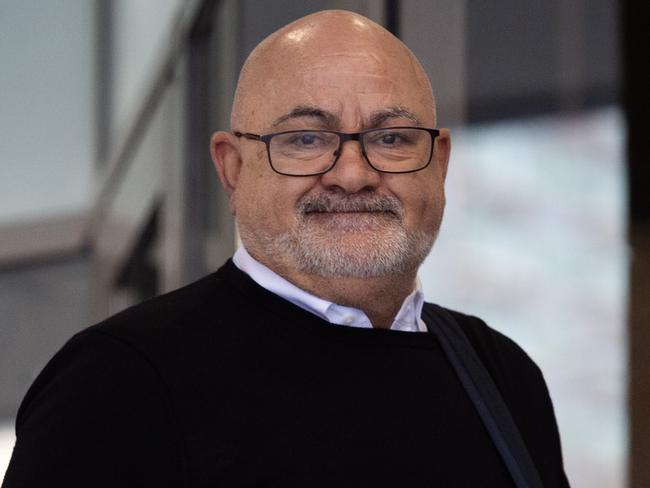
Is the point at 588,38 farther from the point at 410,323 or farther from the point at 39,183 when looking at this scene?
the point at 410,323

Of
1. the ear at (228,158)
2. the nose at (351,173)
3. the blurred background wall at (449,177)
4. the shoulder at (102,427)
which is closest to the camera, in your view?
Result: the shoulder at (102,427)

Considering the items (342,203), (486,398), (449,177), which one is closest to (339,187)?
(342,203)

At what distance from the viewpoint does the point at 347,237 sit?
1.66m

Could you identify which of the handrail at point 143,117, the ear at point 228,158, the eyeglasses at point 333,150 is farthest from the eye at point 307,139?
the handrail at point 143,117

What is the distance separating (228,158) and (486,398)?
20.6 inches

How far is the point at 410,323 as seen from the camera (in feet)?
5.80

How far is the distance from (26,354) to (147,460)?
1634 mm

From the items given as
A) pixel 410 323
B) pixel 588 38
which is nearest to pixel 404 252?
pixel 410 323

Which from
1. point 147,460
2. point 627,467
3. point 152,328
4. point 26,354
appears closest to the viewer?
point 147,460

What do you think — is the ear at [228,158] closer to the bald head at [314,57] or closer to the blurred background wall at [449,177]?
the bald head at [314,57]

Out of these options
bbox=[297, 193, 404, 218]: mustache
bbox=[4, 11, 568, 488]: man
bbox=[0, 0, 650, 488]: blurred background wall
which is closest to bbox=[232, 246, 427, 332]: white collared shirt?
bbox=[4, 11, 568, 488]: man

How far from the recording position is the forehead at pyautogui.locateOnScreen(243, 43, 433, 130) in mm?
1677

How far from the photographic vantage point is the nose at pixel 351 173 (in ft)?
Answer: 5.34

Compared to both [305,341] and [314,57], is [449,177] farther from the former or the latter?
[305,341]
